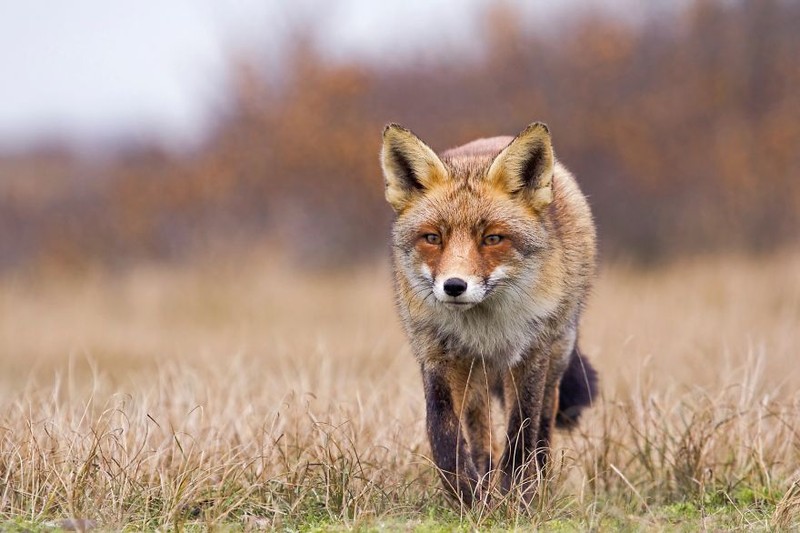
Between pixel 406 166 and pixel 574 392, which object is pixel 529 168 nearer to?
pixel 406 166

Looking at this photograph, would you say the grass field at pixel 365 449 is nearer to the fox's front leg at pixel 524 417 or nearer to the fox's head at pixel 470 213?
the fox's front leg at pixel 524 417

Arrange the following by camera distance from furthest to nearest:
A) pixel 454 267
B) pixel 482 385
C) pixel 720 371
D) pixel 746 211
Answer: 1. pixel 746 211
2. pixel 720 371
3. pixel 482 385
4. pixel 454 267

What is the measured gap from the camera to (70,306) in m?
14.2

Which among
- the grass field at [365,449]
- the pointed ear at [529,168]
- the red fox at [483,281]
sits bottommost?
the grass field at [365,449]

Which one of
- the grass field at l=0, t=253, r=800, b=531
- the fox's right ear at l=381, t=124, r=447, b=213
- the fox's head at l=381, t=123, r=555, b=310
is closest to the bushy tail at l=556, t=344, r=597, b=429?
the grass field at l=0, t=253, r=800, b=531

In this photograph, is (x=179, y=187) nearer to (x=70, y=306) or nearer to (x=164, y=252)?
(x=164, y=252)

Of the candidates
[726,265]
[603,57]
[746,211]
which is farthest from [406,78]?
[726,265]

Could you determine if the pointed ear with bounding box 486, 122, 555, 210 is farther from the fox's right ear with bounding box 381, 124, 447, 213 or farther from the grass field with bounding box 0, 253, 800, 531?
the grass field with bounding box 0, 253, 800, 531

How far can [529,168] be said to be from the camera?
182 inches

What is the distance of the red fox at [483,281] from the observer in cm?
443

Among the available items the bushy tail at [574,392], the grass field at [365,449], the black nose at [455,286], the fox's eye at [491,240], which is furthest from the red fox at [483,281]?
the bushy tail at [574,392]

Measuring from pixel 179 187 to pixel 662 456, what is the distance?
15316mm

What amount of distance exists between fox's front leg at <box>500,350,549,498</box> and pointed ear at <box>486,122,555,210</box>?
2.50 ft

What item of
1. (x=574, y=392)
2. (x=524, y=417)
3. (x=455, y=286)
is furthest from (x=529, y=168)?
(x=574, y=392)
